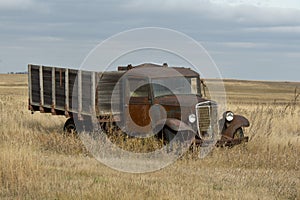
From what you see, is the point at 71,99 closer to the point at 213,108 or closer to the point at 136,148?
the point at 136,148

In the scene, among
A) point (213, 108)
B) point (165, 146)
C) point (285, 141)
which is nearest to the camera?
point (165, 146)

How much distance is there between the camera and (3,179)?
27.4 ft

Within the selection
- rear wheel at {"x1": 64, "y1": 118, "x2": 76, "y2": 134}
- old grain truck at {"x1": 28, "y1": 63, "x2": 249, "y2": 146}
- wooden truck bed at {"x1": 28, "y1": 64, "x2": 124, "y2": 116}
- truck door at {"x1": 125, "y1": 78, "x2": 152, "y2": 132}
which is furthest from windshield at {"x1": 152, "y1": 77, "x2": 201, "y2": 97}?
rear wheel at {"x1": 64, "y1": 118, "x2": 76, "y2": 134}

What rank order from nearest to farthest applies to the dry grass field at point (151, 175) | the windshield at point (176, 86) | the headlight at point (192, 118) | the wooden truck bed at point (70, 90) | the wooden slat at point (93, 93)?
1. the dry grass field at point (151, 175)
2. the headlight at point (192, 118)
3. the windshield at point (176, 86)
4. the wooden slat at point (93, 93)
5. the wooden truck bed at point (70, 90)

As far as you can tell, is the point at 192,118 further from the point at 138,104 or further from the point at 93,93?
the point at 93,93

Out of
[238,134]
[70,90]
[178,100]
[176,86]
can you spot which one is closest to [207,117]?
[178,100]

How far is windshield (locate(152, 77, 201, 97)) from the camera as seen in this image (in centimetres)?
1320

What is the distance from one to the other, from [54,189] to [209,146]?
540 centimetres

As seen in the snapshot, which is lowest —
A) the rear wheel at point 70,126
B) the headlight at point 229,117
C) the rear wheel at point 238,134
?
the rear wheel at point 238,134

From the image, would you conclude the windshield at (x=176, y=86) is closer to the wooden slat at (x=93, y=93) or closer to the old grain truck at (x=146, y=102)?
the old grain truck at (x=146, y=102)

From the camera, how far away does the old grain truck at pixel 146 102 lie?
12.6 meters

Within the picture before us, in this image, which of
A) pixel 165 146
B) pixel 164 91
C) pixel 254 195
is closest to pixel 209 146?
pixel 165 146

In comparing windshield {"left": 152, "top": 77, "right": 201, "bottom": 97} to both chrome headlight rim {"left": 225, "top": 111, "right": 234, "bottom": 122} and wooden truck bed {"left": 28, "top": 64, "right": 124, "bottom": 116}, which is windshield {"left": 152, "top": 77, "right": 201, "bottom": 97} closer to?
chrome headlight rim {"left": 225, "top": 111, "right": 234, "bottom": 122}

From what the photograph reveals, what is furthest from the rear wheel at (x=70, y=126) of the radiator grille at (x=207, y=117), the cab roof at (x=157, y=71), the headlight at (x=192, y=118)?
the radiator grille at (x=207, y=117)
